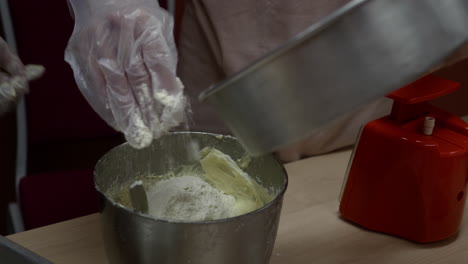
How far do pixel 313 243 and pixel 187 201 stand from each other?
0.22 m

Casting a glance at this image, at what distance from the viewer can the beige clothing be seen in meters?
0.99

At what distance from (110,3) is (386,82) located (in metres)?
0.42

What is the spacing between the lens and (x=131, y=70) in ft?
2.10

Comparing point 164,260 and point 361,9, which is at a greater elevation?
point 361,9

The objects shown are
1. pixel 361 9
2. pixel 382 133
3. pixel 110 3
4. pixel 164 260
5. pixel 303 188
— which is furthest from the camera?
pixel 303 188

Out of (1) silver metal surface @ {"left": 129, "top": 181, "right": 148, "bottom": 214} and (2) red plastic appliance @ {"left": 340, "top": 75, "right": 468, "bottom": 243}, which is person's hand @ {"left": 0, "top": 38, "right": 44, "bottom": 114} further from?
(2) red plastic appliance @ {"left": 340, "top": 75, "right": 468, "bottom": 243}

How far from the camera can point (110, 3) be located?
683mm

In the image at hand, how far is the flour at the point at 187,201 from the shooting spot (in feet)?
2.13

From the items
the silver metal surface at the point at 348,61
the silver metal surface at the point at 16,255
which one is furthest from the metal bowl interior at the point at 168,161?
the silver metal surface at the point at 348,61

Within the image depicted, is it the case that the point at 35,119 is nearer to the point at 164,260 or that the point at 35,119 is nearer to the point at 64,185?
the point at 64,185

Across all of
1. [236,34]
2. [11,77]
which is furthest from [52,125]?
[11,77]

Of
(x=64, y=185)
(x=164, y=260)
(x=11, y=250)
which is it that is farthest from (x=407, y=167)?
(x=64, y=185)

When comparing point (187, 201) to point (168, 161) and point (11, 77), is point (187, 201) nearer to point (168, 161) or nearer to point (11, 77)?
point (168, 161)

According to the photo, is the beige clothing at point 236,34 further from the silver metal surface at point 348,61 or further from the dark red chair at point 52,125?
the silver metal surface at point 348,61
